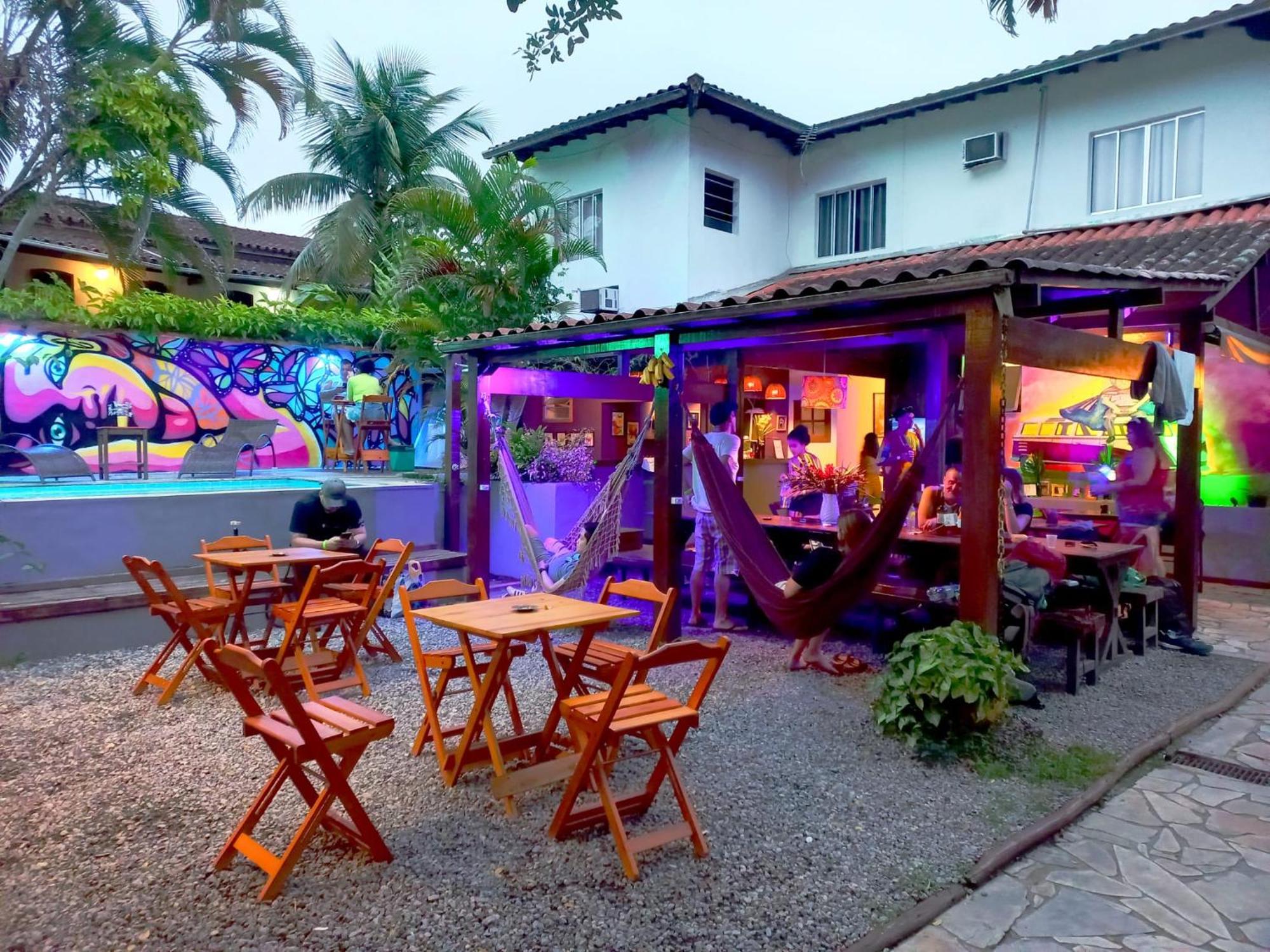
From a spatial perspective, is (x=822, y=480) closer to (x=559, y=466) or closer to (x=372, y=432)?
(x=559, y=466)

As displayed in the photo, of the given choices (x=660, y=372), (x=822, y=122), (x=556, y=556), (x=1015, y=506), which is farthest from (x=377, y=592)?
(x=822, y=122)

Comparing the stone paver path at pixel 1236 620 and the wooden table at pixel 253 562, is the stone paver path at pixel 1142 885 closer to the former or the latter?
the stone paver path at pixel 1236 620

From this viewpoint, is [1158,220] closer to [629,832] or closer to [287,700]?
[629,832]

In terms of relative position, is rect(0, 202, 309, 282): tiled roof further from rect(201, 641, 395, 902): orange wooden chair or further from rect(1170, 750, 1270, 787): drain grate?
rect(1170, 750, 1270, 787): drain grate

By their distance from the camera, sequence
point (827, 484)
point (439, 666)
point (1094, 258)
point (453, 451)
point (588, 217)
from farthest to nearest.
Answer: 1. point (588, 217)
2. point (453, 451)
3. point (1094, 258)
4. point (827, 484)
5. point (439, 666)

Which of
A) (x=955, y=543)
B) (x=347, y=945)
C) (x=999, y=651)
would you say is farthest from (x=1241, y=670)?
(x=347, y=945)

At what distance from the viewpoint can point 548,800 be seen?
3.54 m

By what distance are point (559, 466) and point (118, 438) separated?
5689mm

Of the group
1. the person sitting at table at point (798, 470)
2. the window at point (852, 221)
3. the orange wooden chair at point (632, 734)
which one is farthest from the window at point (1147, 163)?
the orange wooden chair at point (632, 734)

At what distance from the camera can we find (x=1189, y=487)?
A: 647cm

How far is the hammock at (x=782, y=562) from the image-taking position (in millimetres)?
4621

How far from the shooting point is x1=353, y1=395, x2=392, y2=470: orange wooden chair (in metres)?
12.0

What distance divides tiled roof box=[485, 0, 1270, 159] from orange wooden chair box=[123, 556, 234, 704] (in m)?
8.37

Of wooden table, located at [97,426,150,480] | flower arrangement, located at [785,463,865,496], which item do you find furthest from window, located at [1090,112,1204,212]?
wooden table, located at [97,426,150,480]
